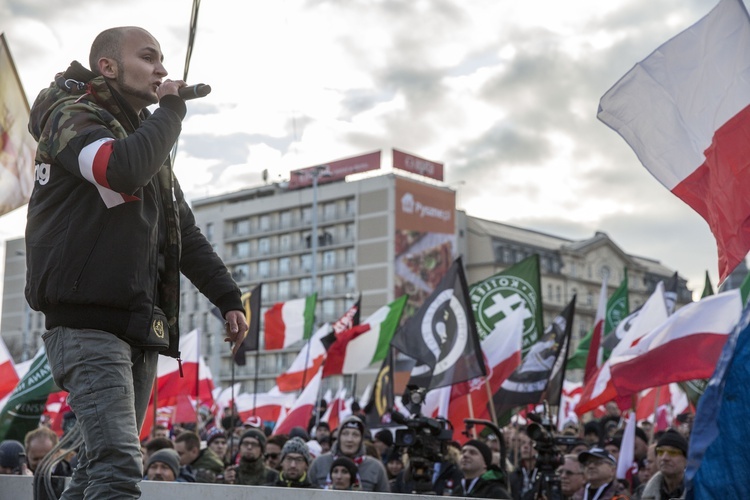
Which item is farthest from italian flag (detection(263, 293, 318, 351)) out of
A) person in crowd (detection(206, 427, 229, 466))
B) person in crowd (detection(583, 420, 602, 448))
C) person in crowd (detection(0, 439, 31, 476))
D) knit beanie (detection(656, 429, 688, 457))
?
knit beanie (detection(656, 429, 688, 457))

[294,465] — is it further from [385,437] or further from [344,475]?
[385,437]

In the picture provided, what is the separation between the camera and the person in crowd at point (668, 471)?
289 inches

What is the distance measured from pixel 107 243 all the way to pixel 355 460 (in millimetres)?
7505

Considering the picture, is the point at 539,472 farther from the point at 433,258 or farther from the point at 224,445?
the point at 433,258

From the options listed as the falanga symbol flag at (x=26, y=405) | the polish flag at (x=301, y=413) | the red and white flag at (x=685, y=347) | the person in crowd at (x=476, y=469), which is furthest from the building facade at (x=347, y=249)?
the red and white flag at (x=685, y=347)

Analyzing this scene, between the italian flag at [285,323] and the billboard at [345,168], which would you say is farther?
the billboard at [345,168]

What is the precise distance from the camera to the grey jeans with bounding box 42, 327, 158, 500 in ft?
9.55

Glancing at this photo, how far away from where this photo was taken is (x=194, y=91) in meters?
3.12

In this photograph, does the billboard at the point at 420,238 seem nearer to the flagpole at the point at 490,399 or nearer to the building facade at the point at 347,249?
the building facade at the point at 347,249

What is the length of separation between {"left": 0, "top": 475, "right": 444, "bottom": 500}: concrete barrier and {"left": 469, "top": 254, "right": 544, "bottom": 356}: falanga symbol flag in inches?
431

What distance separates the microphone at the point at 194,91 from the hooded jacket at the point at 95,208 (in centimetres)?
3

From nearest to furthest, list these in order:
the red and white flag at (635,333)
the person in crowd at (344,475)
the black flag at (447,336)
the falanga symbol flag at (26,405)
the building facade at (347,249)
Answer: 1. the person in crowd at (344,475)
2. the falanga symbol flag at (26,405)
3. the black flag at (447,336)
4. the red and white flag at (635,333)
5. the building facade at (347,249)

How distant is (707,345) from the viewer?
884 centimetres

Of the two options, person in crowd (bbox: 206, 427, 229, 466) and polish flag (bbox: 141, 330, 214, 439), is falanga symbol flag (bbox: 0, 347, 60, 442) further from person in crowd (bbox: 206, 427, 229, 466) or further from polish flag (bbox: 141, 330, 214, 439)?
polish flag (bbox: 141, 330, 214, 439)
